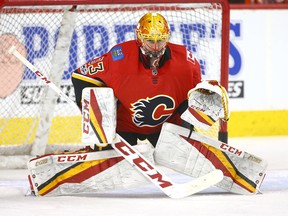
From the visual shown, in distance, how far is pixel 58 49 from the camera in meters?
6.08

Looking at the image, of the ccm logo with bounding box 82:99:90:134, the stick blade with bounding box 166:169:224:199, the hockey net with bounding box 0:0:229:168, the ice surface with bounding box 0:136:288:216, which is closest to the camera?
the ice surface with bounding box 0:136:288:216

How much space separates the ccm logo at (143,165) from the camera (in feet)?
15.0

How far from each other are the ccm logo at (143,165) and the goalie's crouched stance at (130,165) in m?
0.04

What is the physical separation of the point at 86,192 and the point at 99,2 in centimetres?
130

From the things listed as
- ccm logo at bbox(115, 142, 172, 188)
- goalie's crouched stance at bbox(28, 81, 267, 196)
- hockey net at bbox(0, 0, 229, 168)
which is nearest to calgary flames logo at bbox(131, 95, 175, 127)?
goalie's crouched stance at bbox(28, 81, 267, 196)

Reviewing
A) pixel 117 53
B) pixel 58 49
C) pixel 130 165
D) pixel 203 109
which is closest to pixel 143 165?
pixel 130 165

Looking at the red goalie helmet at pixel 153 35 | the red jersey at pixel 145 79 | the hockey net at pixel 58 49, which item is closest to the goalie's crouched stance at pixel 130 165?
the red jersey at pixel 145 79

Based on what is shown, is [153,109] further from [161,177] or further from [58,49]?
[58,49]

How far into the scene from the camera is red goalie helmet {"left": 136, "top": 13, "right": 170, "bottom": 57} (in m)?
4.56

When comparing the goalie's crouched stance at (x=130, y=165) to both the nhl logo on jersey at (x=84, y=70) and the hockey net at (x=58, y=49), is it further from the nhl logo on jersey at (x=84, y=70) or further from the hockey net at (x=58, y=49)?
the hockey net at (x=58, y=49)

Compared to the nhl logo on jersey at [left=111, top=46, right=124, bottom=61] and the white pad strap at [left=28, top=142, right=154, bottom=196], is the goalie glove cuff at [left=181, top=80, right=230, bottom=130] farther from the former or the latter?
the nhl logo on jersey at [left=111, top=46, right=124, bottom=61]

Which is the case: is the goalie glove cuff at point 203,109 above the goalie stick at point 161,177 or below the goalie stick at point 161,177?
above

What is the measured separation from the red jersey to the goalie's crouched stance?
101mm

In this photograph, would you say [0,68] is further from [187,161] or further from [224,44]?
[187,161]
